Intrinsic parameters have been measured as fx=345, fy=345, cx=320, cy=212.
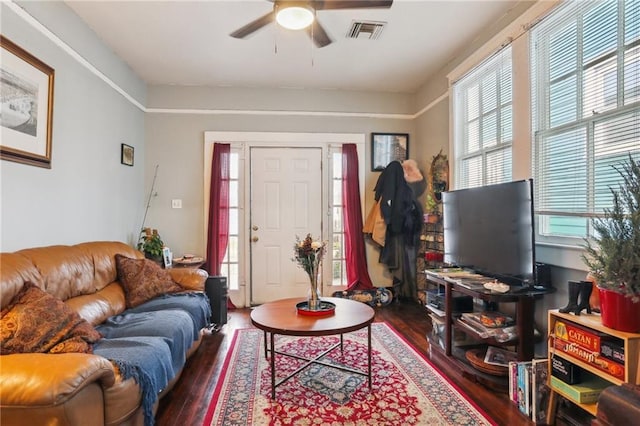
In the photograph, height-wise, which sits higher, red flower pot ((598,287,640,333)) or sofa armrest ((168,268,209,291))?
red flower pot ((598,287,640,333))

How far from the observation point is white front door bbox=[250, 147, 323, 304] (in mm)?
4414

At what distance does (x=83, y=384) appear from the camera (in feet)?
4.17

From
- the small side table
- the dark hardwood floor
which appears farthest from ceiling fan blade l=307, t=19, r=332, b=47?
the small side table

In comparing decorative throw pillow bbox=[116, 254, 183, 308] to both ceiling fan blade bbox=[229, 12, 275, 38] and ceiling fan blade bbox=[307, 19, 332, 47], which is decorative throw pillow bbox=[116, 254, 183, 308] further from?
ceiling fan blade bbox=[307, 19, 332, 47]

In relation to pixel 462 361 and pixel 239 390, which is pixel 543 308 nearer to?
pixel 462 361

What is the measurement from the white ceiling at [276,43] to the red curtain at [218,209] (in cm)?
92

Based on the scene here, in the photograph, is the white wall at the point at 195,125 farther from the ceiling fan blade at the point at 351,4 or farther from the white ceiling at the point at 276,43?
the ceiling fan blade at the point at 351,4

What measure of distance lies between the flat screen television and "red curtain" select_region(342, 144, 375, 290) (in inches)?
59.4

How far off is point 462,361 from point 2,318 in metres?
2.77

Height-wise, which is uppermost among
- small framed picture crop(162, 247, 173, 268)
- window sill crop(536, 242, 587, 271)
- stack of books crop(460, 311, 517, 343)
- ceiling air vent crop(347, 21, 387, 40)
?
ceiling air vent crop(347, 21, 387, 40)

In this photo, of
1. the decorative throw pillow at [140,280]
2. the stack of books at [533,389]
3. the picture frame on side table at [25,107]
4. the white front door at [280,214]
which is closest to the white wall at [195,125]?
the white front door at [280,214]

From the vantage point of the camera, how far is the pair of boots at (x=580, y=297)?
1799mm

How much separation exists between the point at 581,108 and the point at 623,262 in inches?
44.7

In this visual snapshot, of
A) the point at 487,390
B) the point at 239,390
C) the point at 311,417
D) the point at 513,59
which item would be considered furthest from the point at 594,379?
the point at 513,59
